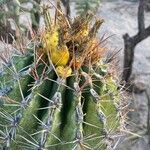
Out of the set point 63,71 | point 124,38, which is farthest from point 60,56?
point 124,38

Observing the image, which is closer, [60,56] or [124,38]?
[60,56]

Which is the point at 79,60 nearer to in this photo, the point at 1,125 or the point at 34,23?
the point at 1,125

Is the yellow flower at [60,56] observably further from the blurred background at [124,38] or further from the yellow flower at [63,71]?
the blurred background at [124,38]

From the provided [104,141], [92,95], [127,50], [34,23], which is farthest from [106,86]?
[127,50]

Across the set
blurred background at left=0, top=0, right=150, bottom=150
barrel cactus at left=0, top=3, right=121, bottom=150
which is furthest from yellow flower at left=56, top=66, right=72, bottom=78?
blurred background at left=0, top=0, right=150, bottom=150

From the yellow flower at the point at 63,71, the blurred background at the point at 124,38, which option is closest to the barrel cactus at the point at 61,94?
the yellow flower at the point at 63,71

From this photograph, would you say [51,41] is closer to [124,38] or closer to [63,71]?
[63,71]
